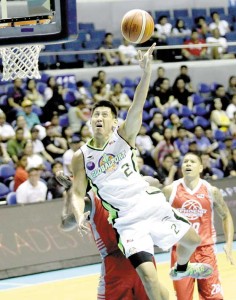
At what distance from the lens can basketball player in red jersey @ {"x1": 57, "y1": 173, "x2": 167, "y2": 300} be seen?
6.59m

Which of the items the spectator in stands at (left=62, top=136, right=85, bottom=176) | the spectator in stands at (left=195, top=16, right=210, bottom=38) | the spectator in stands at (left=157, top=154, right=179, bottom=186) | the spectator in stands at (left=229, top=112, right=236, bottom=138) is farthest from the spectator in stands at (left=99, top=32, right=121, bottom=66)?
the spectator in stands at (left=62, top=136, right=85, bottom=176)

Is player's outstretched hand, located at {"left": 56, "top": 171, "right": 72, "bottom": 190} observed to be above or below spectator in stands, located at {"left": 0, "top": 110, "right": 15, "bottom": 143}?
above

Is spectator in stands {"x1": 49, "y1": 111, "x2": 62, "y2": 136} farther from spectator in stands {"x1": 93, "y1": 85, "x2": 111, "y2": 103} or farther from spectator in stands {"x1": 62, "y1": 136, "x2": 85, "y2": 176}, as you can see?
spectator in stands {"x1": 93, "y1": 85, "x2": 111, "y2": 103}

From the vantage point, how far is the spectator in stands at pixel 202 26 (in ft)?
70.0

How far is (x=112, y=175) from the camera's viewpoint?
6.69 meters

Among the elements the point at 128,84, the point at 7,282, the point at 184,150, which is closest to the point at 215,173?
the point at 184,150

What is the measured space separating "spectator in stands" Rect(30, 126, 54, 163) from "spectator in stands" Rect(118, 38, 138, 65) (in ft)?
18.5

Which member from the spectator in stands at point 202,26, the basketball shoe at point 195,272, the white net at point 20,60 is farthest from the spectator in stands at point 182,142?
the basketball shoe at point 195,272

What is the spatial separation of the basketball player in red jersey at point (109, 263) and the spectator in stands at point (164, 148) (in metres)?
Answer: 8.64

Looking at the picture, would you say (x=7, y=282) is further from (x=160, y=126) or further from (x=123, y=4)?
(x=123, y=4)

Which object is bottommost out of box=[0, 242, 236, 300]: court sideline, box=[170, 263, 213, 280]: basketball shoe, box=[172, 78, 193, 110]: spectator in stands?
box=[0, 242, 236, 300]: court sideline

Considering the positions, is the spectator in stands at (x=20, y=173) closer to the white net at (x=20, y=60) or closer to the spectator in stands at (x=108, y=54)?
the white net at (x=20, y=60)

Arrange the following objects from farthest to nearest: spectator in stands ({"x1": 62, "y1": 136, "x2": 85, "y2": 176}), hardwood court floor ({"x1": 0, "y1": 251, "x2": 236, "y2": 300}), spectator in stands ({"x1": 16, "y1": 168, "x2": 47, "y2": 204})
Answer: spectator in stands ({"x1": 62, "y1": 136, "x2": 85, "y2": 176}) < spectator in stands ({"x1": 16, "y1": 168, "x2": 47, "y2": 204}) < hardwood court floor ({"x1": 0, "y1": 251, "x2": 236, "y2": 300})

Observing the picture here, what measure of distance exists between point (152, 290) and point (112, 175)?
101 centimetres
